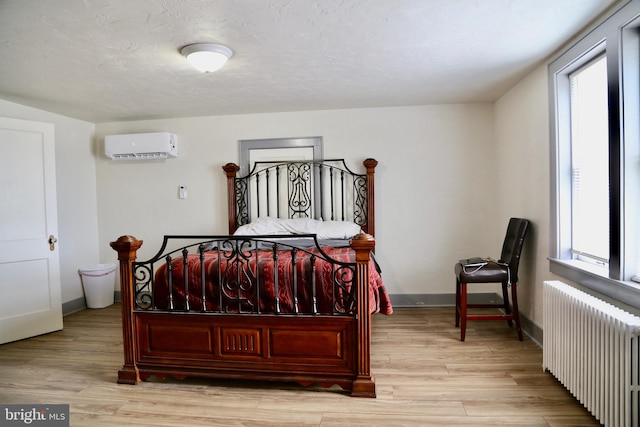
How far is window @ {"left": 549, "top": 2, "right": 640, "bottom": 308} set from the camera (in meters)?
1.89

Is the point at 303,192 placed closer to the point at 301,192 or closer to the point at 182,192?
the point at 301,192

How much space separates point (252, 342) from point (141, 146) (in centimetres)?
294

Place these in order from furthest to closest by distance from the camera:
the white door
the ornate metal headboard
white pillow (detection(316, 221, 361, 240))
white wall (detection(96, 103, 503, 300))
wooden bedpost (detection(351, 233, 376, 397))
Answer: the ornate metal headboard, white wall (detection(96, 103, 503, 300)), white pillow (detection(316, 221, 361, 240)), the white door, wooden bedpost (detection(351, 233, 376, 397))

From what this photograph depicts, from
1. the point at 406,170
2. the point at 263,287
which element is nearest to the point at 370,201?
the point at 406,170

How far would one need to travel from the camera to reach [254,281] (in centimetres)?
230

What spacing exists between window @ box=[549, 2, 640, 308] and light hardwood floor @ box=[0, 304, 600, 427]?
2.52 ft

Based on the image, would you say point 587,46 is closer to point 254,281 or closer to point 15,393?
point 254,281

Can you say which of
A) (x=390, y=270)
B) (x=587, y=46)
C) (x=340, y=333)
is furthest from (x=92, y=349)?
(x=587, y=46)

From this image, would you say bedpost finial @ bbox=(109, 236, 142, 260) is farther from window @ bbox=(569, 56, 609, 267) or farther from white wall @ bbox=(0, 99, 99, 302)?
window @ bbox=(569, 56, 609, 267)

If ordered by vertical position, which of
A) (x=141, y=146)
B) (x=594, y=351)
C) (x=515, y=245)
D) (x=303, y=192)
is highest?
(x=141, y=146)

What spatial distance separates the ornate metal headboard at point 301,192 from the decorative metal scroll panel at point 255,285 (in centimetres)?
167

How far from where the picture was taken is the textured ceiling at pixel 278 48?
190cm

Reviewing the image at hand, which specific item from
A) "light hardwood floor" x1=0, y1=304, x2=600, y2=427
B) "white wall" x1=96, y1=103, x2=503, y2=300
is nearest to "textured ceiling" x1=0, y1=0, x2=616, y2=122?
"white wall" x1=96, y1=103, x2=503, y2=300

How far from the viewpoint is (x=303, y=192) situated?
4.04 meters
